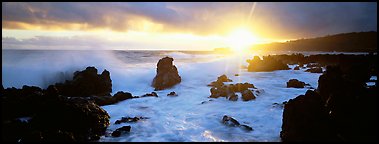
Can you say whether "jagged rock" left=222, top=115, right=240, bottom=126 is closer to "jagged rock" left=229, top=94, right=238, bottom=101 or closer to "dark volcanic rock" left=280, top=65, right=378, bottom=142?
"dark volcanic rock" left=280, top=65, right=378, bottom=142

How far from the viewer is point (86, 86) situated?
14500mm

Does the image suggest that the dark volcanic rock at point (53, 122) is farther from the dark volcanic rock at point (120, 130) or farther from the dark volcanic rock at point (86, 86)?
the dark volcanic rock at point (86, 86)

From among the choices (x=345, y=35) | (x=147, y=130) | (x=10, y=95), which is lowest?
(x=147, y=130)

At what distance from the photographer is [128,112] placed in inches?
430

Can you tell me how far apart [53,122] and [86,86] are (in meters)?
6.88

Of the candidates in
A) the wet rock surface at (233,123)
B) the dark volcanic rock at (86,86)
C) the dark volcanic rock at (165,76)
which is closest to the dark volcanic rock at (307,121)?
the wet rock surface at (233,123)

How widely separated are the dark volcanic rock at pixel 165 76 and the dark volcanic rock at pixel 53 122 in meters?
8.87

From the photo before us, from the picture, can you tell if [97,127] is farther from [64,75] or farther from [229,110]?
[64,75]

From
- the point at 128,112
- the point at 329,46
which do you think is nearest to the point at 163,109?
the point at 128,112

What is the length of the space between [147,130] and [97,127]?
1.50m

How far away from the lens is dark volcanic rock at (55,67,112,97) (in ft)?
46.5

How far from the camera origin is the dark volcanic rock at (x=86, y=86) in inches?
558

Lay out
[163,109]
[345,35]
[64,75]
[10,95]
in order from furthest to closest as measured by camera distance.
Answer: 1. [345,35]
2. [64,75]
3. [163,109]
4. [10,95]

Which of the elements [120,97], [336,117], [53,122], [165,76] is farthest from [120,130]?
[165,76]
